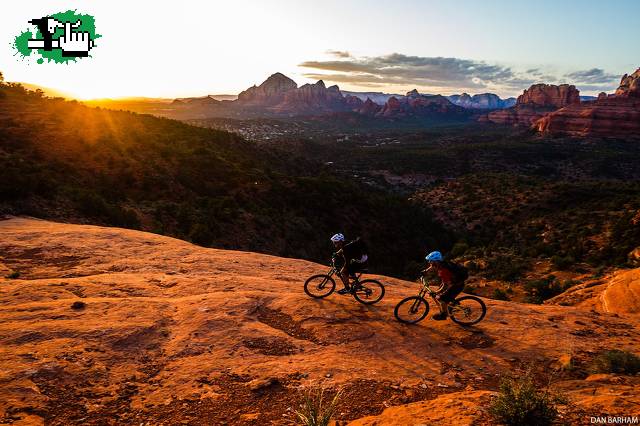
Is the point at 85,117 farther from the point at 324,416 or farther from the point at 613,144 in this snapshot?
the point at 613,144

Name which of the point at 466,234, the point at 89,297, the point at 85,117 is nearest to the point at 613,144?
the point at 466,234

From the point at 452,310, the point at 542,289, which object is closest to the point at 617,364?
the point at 452,310

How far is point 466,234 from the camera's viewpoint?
4138 cm

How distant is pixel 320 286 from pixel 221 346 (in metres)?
3.41

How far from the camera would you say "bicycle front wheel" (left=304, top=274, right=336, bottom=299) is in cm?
970

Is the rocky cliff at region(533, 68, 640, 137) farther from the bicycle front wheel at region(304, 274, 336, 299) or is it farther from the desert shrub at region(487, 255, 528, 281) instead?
the bicycle front wheel at region(304, 274, 336, 299)

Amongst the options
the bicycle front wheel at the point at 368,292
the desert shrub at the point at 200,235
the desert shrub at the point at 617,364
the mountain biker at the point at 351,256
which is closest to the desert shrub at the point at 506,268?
the bicycle front wheel at the point at 368,292

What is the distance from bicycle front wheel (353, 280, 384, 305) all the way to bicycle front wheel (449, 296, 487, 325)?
183 cm

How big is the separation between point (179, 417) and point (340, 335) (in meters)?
3.50

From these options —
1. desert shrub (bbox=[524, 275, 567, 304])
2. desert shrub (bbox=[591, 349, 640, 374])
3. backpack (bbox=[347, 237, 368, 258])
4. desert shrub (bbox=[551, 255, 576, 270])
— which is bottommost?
desert shrub (bbox=[524, 275, 567, 304])

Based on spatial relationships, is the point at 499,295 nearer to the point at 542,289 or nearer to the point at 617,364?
the point at 542,289

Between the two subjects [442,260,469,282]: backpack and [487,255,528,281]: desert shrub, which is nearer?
[442,260,469,282]: backpack

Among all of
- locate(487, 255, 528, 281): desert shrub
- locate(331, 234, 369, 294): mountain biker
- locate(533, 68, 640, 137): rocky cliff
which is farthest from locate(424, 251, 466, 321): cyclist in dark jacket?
locate(533, 68, 640, 137): rocky cliff

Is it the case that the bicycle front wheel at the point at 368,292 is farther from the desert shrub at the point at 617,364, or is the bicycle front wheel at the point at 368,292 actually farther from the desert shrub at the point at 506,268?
the desert shrub at the point at 506,268
